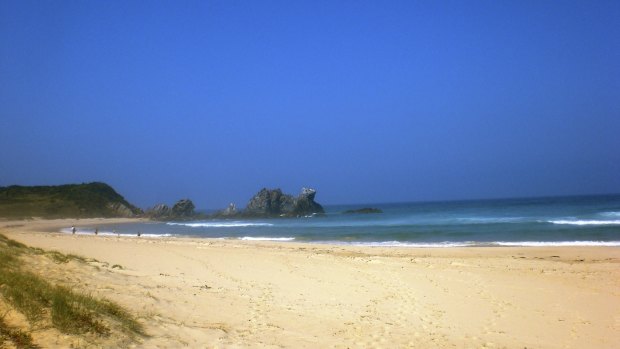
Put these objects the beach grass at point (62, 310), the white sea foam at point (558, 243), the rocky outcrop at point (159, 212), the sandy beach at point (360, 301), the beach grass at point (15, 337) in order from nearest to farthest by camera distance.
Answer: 1. the beach grass at point (15, 337)
2. the beach grass at point (62, 310)
3. the sandy beach at point (360, 301)
4. the white sea foam at point (558, 243)
5. the rocky outcrop at point (159, 212)

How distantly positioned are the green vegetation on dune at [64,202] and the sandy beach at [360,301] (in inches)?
2617

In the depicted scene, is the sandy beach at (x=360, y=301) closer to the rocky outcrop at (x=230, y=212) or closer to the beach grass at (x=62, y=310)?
the beach grass at (x=62, y=310)

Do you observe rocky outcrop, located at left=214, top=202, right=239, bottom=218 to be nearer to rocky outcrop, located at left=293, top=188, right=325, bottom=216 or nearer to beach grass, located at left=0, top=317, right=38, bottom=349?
rocky outcrop, located at left=293, top=188, right=325, bottom=216

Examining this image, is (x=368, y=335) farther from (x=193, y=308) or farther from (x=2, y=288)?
(x=2, y=288)

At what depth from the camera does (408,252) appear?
815 inches

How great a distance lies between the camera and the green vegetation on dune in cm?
7144

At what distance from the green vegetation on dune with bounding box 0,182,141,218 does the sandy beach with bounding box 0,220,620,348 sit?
218ft

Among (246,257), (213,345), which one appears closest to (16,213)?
(246,257)

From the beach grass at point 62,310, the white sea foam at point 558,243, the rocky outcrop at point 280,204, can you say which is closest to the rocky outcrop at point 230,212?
the rocky outcrop at point 280,204

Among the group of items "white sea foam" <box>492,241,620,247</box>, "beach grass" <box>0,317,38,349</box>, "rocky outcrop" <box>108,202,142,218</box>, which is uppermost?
"rocky outcrop" <box>108,202,142,218</box>

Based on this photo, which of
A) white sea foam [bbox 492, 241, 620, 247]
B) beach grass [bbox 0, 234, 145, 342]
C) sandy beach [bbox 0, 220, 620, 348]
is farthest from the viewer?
white sea foam [bbox 492, 241, 620, 247]

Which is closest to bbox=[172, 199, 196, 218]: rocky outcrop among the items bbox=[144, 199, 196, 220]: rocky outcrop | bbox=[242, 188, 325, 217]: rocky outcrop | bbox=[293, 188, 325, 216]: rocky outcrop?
bbox=[144, 199, 196, 220]: rocky outcrop

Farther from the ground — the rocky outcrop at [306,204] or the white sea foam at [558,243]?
the rocky outcrop at [306,204]

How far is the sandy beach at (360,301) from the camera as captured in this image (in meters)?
6.81
